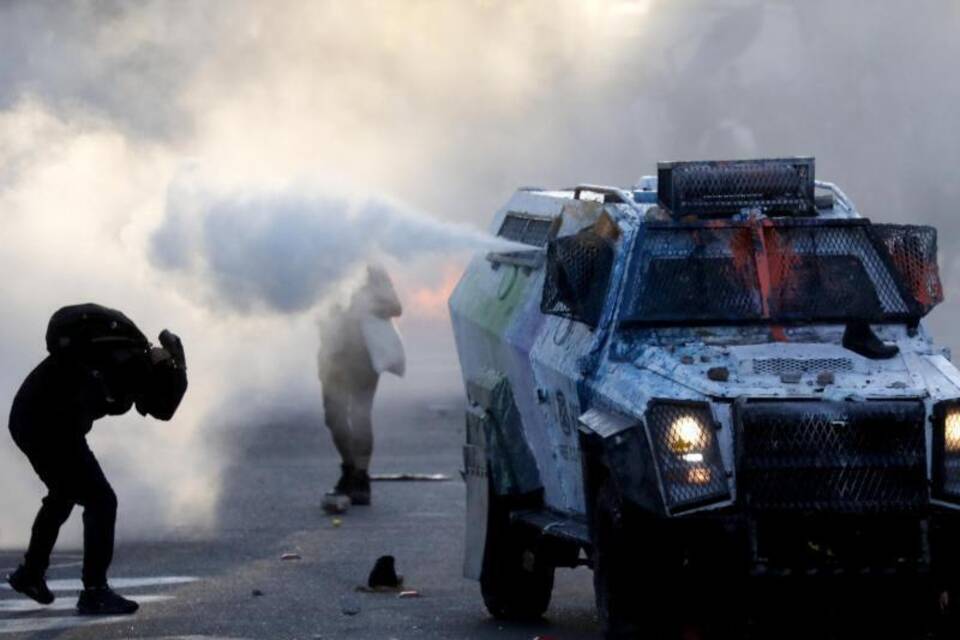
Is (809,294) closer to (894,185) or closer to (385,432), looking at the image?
(894,185)

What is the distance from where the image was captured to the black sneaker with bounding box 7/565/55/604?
1188cm

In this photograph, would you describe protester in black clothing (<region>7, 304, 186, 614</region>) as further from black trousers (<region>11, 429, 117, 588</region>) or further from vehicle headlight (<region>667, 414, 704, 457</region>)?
vehicle headlight (<region>667, 414, 704, 457</region>)

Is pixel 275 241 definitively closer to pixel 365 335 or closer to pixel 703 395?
pixel 365 335

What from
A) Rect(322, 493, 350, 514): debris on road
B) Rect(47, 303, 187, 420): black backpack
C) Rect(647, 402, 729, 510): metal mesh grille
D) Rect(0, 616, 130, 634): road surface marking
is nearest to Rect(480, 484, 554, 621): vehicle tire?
Rect(47, 303, 187, 420): black backpack

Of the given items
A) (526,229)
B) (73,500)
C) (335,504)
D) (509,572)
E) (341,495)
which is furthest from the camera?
(341,495)

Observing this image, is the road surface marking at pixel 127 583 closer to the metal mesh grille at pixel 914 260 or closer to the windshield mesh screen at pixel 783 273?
the windshield mesh screen at pixel 783 273

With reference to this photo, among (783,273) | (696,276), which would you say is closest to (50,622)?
(696,276)

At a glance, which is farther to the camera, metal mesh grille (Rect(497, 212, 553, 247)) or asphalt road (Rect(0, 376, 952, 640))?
metal mesh grille (Rect(497, 212, 553, 247))

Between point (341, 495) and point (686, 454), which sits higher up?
point (341, 495)

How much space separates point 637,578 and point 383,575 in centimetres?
370

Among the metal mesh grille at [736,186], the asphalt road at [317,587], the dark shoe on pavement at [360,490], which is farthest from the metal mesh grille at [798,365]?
the dark shoe on pavement at [360,490]

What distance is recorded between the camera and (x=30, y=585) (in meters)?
11.9

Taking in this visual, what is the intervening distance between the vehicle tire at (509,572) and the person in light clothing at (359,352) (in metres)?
6.76

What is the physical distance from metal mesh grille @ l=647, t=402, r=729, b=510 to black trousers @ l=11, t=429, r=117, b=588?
3.30m
